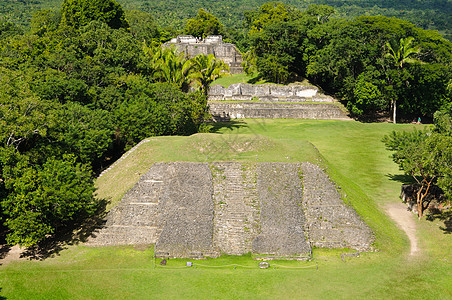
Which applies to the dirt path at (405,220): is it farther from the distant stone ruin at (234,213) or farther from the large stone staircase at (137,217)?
the large stone staircase at (137,217)

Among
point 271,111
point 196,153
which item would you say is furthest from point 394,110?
point 196,153

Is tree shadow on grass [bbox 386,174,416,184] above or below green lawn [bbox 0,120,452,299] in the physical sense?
above

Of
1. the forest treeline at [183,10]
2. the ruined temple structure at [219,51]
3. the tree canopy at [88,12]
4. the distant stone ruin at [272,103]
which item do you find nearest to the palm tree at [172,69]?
the distant stone ruin at [272,103]

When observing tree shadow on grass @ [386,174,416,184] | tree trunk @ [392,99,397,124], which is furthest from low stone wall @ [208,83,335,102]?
tree shadow on grass @ [386,174,416,184]

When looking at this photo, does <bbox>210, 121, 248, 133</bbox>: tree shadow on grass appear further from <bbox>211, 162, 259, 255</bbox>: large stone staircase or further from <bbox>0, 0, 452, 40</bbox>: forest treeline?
<bbox>0, 0, 452, 40</bbox>: forest treeline

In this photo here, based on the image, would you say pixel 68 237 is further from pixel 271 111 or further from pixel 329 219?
pixel 271 111

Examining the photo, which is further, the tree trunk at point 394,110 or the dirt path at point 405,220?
the tree trunk at point 394,110
